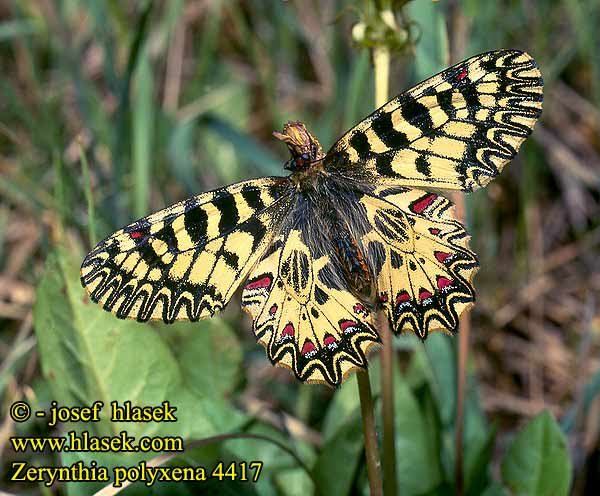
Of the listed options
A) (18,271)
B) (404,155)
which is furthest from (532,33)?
(18,271)

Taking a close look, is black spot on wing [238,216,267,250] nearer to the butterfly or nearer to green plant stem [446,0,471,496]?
the butterfly

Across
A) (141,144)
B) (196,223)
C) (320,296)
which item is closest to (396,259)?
(320,296)

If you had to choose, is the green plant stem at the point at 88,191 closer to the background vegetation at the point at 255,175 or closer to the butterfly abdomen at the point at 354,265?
the background vegetation at the point at 255,175

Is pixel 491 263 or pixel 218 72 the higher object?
pixel 218 72

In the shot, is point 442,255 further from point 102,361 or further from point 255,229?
point 102,361

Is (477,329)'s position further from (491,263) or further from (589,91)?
(589,91)

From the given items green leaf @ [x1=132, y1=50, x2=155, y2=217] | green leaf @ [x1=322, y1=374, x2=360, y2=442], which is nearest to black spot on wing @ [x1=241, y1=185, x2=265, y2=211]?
green leaf @ [x1=322, y1=374, x2=360, y2=442]

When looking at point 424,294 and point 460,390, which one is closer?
point 424,294
